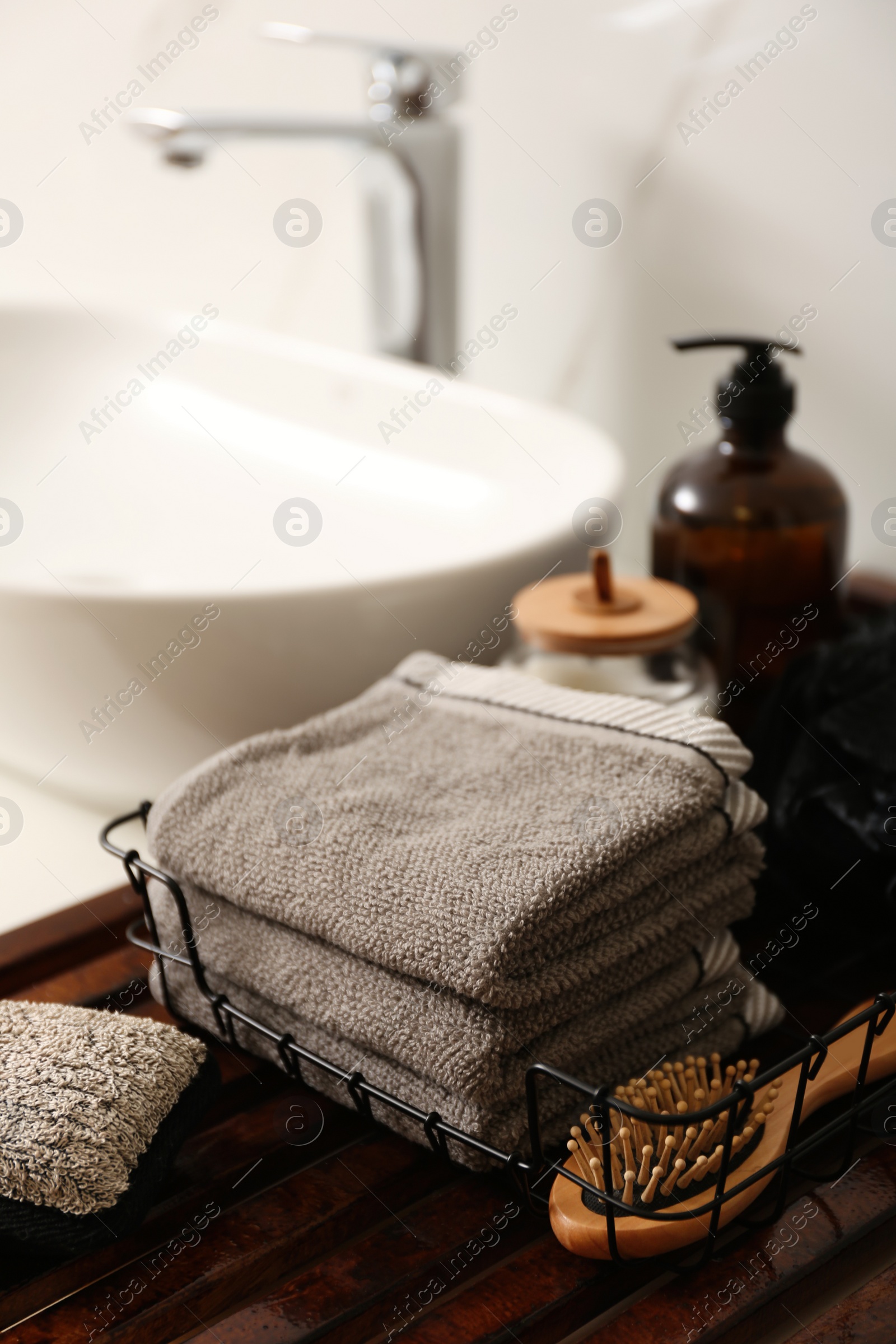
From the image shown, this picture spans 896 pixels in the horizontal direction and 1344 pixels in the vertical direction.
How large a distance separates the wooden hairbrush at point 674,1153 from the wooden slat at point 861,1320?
0.04 m

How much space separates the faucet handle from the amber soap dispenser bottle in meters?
0.48

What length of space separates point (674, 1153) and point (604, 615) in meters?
0.27

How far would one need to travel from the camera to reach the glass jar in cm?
59

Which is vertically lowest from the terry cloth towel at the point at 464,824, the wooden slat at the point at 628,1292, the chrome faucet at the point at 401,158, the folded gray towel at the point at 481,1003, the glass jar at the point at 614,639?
the wooden slat at the point at 628,1292

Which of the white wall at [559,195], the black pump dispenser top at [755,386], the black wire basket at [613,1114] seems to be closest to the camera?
the black wire basket at [613,1114]

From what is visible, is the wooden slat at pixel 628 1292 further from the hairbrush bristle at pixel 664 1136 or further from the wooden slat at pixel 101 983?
the wooden slat at pixel 101 983

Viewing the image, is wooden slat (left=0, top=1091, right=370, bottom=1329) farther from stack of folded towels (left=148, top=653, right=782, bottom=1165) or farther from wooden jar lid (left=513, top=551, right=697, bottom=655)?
wooden jar lid (left=513, top=551, right=697, bottom=655)

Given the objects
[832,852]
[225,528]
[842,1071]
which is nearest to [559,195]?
[225,528]

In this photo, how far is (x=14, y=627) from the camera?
2.14 feet

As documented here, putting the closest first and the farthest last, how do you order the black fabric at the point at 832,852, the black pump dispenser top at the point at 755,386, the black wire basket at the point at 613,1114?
the black wire basket at the point at 613,1114 → the black fabric at the point at 832,852 → the black pump dispenser top at the point at 755,386

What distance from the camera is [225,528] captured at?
1090 millimetres

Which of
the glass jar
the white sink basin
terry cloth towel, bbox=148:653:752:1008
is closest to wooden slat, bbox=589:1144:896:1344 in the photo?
terry cloth towel, bbox=148:653:752:1008

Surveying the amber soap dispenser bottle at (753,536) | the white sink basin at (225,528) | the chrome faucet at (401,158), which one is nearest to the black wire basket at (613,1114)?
the white sink basin at (225,528)

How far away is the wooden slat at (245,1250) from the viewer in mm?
397
